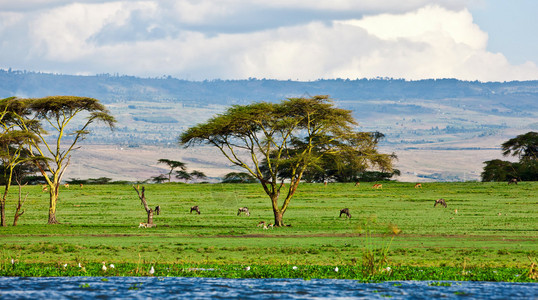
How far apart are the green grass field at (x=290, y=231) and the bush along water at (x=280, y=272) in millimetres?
826

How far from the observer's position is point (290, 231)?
153 ft

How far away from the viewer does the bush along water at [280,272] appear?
28.6m

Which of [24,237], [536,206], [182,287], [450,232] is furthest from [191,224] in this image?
[536,206]

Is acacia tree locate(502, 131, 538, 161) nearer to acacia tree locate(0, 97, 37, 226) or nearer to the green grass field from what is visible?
the green grass field

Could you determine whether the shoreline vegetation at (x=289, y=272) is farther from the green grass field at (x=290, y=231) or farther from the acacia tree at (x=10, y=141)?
the acacia tree at (x=10, y=141)

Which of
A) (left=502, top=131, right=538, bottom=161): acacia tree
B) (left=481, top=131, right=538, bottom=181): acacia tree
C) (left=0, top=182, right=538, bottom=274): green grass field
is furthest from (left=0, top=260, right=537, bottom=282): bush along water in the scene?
(left=502, top=131, right=538, bottom=161): acacia tree

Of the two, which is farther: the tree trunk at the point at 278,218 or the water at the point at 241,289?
the tree trunk at the point at 278,218

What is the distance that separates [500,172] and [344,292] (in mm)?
97878

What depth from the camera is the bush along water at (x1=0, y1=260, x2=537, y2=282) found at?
93.7ft

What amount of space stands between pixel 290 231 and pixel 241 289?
2023 centimetres

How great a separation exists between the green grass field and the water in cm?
199

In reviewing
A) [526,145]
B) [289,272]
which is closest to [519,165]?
[526,145]

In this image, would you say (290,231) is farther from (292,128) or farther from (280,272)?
(280,272)

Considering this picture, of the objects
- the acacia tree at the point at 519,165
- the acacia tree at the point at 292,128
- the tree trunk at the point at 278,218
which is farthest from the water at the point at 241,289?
the acacia tree at the point at 519,165
